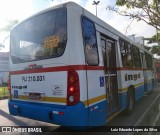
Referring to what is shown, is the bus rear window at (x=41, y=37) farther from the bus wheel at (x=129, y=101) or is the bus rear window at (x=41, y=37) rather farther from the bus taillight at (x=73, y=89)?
Result: the bus wheel at (x=129, y=101)

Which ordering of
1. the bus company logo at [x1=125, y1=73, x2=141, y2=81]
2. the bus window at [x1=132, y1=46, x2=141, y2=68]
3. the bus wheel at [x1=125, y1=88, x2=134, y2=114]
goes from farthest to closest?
the bus window at [x1=132, y1=46, x2=141, y2=68]
the bus wheel at [x1=125, y1=88, x2=134, y2=114]
the bus company logo at [x1=125, y1=73, x2=141, y2=81]

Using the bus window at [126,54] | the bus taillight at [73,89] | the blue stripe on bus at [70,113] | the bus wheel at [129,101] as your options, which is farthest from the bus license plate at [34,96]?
the bus wheel at [129,101]

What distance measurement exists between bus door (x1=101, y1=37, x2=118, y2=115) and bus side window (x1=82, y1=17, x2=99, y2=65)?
715 mm

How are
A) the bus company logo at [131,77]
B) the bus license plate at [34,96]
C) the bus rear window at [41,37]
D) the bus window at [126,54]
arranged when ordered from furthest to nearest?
the bus company logo at [131,77] → the bus window at [126,54] → the bus license plate at [34,96] → the bus rear window at [41,37]

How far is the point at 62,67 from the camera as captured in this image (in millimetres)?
5184

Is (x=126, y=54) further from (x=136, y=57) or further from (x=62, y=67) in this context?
(x=62, y=67)

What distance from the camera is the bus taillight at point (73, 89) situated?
16.4 feet

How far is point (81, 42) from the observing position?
5207 millimetres

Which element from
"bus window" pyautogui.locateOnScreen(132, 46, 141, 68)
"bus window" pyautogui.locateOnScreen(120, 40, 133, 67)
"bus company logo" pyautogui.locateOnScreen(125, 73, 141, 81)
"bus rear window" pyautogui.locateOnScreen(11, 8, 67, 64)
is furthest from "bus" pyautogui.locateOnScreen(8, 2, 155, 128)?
"bus window" pyautogui.locateOnScreen(132, 46, 141, 68)

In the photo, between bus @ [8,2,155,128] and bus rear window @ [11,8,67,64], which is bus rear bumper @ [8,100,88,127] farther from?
bus rear window @ [11,8,67,64]

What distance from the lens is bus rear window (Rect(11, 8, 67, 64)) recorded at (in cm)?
539

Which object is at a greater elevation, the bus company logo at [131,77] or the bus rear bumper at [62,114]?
the bus company logo at [131,77]

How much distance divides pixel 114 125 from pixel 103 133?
1092 millimetres

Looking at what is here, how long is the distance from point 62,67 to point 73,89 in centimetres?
55
